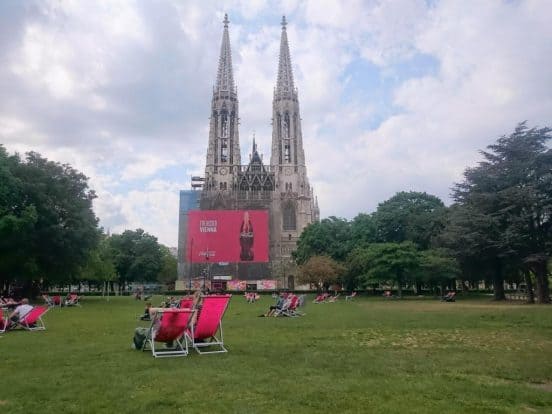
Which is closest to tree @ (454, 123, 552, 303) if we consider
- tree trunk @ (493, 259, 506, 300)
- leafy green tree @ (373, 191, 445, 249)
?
tree trunk @ (493, 259, 506, 300)

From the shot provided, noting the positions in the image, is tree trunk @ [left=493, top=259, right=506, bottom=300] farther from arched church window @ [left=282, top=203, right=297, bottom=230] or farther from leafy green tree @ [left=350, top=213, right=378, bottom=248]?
arched church window @ [left=282, top=203, right=297, bottom=230]

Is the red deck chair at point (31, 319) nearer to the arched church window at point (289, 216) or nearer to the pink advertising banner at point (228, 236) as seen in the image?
the pink advertising banner at point (228, 236)

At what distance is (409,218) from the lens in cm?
5522

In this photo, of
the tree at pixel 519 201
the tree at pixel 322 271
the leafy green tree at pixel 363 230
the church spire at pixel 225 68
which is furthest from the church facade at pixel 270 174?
the tree at pixel 519 201

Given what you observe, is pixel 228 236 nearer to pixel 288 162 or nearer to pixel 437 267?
pixel 288 162

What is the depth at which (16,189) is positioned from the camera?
32.1m

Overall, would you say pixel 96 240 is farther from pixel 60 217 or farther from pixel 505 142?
pixel 505 142

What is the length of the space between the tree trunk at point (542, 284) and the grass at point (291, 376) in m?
21.8

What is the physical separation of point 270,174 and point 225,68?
74.9 feet

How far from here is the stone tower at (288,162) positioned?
89000 mm

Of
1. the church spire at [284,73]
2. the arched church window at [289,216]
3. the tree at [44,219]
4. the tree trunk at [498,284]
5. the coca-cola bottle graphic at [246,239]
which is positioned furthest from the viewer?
the church spire at [284,73]

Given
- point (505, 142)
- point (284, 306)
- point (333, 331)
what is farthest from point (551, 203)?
point (333, 331)

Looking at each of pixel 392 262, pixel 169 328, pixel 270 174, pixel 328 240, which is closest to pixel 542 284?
pixel 392 262

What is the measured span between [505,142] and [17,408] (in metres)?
34.8
